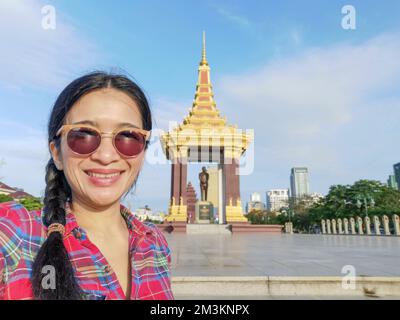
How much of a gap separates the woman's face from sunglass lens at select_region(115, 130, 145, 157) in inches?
1.2

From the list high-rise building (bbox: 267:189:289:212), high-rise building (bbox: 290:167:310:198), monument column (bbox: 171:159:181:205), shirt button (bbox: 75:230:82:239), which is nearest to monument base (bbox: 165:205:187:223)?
monument column (bbox: 171:159:181:205)

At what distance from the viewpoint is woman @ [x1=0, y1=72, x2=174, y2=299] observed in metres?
1.09

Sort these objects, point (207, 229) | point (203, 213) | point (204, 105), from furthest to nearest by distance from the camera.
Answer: point (204, 105), point (203, 213), point (207, 229)

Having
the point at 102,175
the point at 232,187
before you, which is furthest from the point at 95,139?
the point at 232,187

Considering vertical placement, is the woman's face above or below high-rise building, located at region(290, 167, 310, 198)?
below

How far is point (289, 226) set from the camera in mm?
39250

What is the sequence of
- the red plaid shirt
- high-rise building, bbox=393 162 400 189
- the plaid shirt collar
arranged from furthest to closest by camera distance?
high-rise building, bbox=393 162 400 189
the plaid shirt collar
the red plaid shirt

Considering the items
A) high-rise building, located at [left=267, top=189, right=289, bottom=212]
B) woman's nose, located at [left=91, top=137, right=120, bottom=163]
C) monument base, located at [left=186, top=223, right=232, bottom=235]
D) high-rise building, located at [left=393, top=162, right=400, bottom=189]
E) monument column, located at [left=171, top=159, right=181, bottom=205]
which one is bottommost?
monument base, located at [left=186, top=223, right=232, bottom=235]

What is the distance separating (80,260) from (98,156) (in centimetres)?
46

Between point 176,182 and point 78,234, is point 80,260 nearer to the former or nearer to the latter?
point 78,234

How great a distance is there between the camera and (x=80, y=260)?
3.97ft

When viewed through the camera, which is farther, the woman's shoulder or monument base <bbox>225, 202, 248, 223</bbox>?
monument base <bbox>225, 202, 248, 223</bbox>

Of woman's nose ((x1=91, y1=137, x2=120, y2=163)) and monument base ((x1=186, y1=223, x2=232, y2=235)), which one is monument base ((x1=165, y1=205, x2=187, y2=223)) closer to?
monument base ((x1=186, y1=223, x2=232, y2=235))
